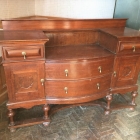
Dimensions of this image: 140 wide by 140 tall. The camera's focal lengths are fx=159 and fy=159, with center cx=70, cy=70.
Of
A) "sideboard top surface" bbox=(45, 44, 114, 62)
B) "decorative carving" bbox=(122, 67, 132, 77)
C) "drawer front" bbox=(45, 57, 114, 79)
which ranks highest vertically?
"sideboard top surface" bbox=(45, 44, 114, 62)

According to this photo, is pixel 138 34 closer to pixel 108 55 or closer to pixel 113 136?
pixel 108 55

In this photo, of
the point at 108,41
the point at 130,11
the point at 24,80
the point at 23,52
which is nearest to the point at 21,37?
the point at 23,52

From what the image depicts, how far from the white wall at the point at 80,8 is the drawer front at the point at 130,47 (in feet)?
3.55

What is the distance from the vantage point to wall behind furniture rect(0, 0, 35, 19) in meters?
2.26

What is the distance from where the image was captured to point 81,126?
206cm

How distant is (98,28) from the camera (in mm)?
2205

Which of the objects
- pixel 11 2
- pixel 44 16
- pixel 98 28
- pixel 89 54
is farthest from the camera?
pixel 44 16

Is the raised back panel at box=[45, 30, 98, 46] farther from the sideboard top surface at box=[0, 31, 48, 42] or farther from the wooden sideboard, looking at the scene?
the sideboard top surface at box=[0, 31, 48, 42]

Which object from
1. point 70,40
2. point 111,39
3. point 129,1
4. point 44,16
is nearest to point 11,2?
point 44,16

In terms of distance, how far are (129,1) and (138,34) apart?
0.85 m

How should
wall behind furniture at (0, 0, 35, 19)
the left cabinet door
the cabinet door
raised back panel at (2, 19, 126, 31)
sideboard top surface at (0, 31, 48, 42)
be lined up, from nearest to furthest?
1. sideboard top surface at (0, 31, 48, 42)
2. the left cabinet door
3. raised back panel at (2, 19, 126, 31)
4. the cabinet door
5. wall behind furniture at (0, 0, 35, 19)

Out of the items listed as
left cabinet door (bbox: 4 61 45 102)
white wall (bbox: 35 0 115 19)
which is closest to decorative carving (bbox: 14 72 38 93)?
left cabinet door (bbox: 4 61 45 102)

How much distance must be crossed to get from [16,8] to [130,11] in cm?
179

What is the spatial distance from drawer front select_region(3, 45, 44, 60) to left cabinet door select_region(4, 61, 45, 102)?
72 millimetres
